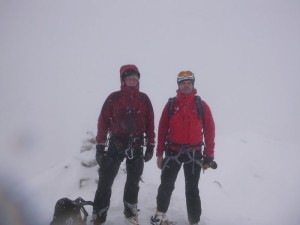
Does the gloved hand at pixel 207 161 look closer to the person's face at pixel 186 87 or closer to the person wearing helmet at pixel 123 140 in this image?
the person wearing helmet at pixel 123 140

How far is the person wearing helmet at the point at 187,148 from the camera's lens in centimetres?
539

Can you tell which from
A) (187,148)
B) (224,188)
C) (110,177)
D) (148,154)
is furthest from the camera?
(224,188)

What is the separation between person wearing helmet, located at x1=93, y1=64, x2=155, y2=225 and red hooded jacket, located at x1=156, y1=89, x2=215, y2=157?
1.89ft

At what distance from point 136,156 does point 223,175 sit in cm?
919

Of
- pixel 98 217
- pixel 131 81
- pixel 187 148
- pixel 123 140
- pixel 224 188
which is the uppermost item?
pixel 131 81

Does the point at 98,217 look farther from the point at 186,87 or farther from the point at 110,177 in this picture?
the point at 186,87

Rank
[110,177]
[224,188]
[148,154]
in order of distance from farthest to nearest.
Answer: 1. [224,188]
2. [148,154]
3. [110,177]

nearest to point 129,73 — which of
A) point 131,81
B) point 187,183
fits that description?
point 131,81

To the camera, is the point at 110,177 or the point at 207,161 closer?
the point at 110,177

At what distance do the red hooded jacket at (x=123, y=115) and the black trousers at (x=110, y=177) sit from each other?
0.39m

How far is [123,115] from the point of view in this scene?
17.4ft

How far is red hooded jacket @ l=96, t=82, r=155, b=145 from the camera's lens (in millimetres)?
5305

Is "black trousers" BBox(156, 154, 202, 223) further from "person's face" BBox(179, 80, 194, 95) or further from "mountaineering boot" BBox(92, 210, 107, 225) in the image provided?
"person's face" BBox(179, 80, 194, 95)

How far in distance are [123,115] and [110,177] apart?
1.34 m
